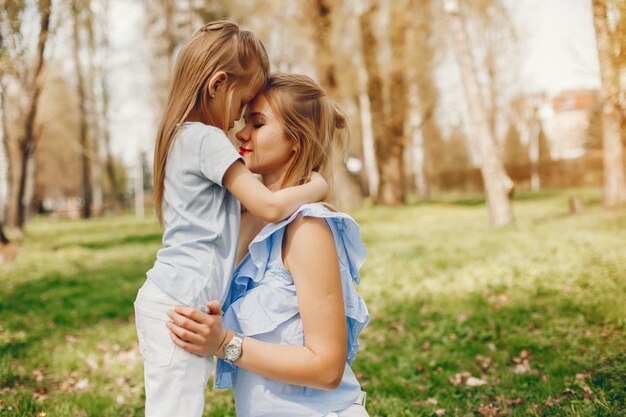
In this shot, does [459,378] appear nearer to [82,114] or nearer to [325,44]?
[325,44]

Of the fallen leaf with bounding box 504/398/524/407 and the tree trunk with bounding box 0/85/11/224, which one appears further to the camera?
the tree trunk with bounding box 0/85/11/224

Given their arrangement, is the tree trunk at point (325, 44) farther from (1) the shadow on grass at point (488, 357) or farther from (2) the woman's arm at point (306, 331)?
(2) the woman's arm at point (306, 331)

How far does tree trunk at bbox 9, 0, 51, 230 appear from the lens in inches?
480

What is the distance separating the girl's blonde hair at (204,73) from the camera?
2.23 meters

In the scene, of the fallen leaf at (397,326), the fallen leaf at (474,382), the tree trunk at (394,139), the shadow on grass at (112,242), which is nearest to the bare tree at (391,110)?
the tree trunk at (394,139)

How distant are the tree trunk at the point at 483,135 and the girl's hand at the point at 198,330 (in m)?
11.7

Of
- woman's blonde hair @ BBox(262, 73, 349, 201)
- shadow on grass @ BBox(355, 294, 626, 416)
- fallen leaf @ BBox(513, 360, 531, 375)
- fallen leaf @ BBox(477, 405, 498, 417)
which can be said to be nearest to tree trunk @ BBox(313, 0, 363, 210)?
shadow on grass @ BBox(355, 294, 626, 416)

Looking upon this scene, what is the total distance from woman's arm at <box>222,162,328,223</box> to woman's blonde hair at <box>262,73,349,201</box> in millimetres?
163

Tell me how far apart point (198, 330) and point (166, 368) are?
0.70 feet

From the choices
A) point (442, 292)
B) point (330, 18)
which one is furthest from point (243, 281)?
point (330, 18)

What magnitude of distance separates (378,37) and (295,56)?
16.7 ft

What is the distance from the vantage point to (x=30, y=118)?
14484 millimetres

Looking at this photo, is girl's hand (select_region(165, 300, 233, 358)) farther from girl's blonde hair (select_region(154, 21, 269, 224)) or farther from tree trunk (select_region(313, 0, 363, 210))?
tree trunk (select_region(313, 0, 363, 210))

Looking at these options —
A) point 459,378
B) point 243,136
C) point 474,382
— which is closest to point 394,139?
point 459,378
